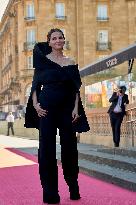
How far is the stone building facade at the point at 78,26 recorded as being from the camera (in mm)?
53875

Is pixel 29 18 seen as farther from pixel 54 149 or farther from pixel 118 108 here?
pixel 54 149

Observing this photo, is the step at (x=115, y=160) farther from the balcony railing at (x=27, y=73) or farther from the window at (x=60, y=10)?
the window at (x=60, y=10)

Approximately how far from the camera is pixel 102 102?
52.1 feet

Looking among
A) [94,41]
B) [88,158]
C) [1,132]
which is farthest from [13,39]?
[88,158]

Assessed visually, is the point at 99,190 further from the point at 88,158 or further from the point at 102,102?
the point at 102,102

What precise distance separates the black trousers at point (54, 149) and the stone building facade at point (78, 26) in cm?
4777

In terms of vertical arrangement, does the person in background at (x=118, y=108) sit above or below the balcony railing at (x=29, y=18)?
below

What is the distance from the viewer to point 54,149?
5.45m

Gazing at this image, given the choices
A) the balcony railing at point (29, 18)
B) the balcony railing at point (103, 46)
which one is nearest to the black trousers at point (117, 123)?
the balcony railing at point (103, 46)

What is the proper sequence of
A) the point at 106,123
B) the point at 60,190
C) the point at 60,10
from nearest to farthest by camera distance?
the point at 60,190, the point at 106,123, the point at 60,10

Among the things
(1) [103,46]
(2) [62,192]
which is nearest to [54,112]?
(2) [62,192]

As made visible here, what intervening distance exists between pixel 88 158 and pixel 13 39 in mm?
50122

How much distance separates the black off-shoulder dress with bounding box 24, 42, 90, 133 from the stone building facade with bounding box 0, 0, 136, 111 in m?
47.7

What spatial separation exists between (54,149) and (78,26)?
49548 millimetres
